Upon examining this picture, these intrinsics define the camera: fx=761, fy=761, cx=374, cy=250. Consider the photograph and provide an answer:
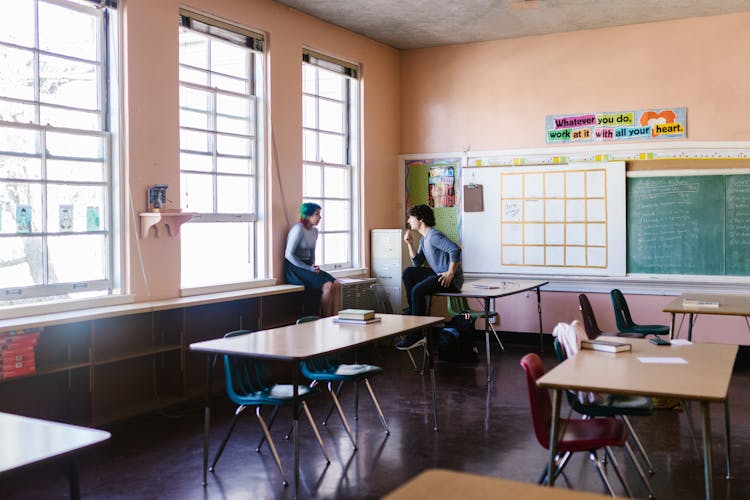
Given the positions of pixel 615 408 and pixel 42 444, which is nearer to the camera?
pixel 42 444

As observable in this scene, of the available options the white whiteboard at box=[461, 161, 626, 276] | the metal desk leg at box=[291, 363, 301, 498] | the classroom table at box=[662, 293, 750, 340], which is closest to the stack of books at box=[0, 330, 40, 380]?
the metal desk leg at box=[291, 363, 301, 498]

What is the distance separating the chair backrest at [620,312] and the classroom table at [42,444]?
227 inches

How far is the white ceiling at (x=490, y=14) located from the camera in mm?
7930

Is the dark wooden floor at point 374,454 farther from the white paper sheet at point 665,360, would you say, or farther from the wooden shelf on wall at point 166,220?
the wooden shelf on wall at point 166,220

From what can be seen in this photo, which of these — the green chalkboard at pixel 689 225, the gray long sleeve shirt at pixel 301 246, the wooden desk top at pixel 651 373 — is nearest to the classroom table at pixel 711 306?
the green chalkboard at pixel 689 225

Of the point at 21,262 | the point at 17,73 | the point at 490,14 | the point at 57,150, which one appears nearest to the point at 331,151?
the point at 490,14

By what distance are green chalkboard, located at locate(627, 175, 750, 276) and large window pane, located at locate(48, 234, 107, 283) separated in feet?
19.0

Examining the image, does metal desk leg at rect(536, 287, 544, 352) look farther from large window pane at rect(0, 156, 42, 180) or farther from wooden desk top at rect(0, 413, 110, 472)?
wooden desk top at rect(0, 413, 110, 472)

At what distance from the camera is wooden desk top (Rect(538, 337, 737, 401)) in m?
3.41

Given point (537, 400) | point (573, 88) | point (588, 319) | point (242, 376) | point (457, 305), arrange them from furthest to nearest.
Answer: point (573, 88) → point (457, 305) → point (588, 319) → point (242, 376) → point (537, 400)

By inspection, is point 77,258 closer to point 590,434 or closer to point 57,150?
point 57,150

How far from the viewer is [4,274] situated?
532 centimetres

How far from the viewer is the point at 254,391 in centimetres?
484

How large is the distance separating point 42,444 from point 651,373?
2775 millimetres
